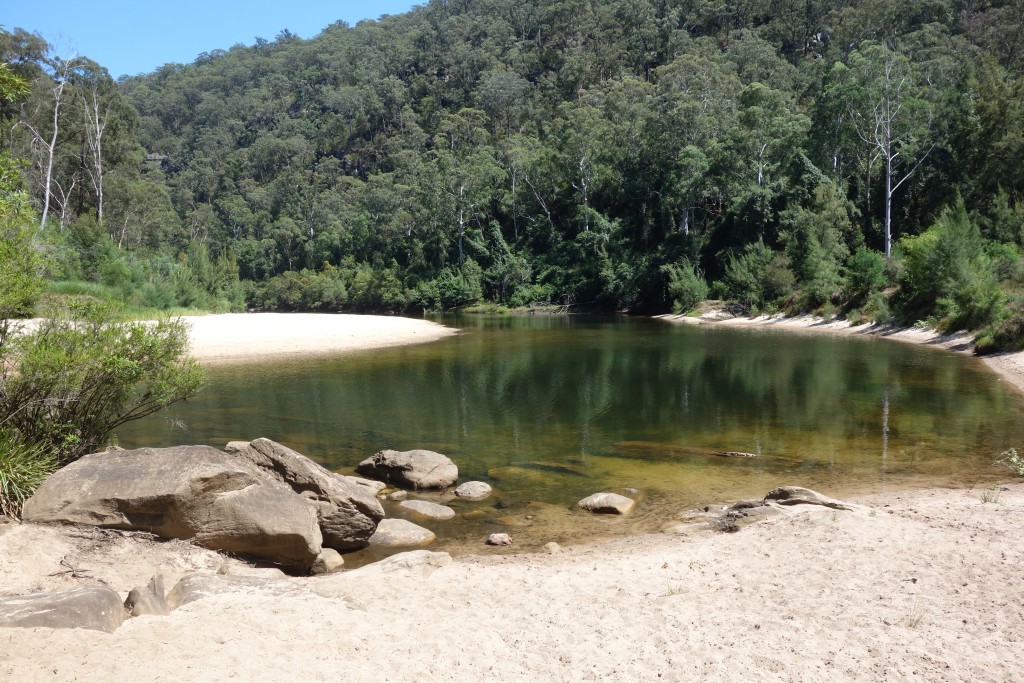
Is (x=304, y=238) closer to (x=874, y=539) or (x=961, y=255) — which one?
(x=961, y=255)

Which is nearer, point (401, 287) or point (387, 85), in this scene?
point (401, 287)

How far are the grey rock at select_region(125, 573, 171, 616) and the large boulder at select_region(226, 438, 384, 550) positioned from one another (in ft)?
9.42

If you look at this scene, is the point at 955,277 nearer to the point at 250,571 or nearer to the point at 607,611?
the point at 607,611

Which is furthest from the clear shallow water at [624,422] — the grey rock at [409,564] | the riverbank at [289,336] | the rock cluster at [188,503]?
the riverbank at [289,336]

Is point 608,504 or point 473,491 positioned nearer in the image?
point 608,504

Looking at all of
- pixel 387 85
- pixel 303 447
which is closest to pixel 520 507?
pixel 303 447

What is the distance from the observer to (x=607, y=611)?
21.8 ft

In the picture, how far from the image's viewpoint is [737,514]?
958cm

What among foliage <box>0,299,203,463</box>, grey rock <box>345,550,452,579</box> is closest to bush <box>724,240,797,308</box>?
foliage <box>0,299,203,463</box>

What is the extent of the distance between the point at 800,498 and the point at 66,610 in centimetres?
889

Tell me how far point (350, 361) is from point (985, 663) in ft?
95.7

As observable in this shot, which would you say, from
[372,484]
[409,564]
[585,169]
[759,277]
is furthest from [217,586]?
[585,169]

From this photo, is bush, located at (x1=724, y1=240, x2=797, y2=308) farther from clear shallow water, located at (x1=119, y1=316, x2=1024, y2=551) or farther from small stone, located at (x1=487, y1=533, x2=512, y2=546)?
small stone, located at (x1=487, y1=533, x2=512, y2=546)

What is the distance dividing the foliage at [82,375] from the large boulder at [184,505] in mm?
1562
